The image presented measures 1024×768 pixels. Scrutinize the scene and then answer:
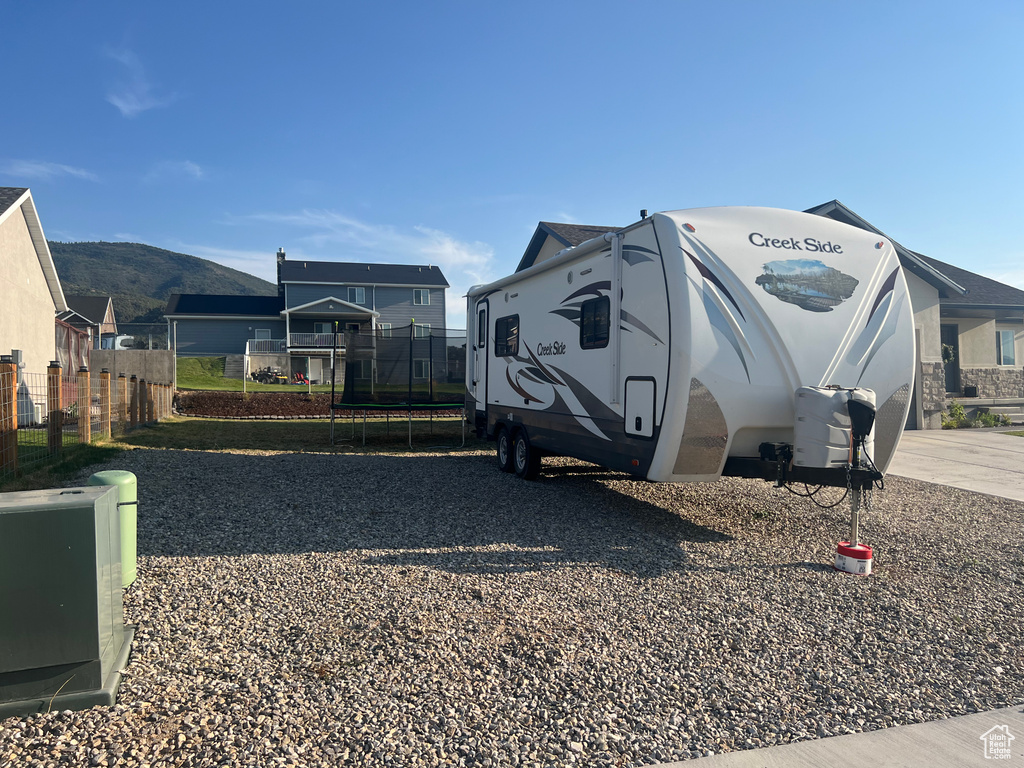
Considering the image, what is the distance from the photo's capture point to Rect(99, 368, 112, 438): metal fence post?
12438mm

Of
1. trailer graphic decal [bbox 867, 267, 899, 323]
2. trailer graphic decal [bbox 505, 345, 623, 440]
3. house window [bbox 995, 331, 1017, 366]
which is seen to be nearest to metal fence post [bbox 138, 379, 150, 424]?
trailer graphic decal [bbox 505, 345, 623, 440]

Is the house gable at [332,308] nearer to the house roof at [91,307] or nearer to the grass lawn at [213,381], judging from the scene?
the grass lawn at [213,381]

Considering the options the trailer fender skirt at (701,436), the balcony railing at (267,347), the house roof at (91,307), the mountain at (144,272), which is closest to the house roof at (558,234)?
the trailer fender skirt at (701,436)

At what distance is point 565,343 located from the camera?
26.0ft

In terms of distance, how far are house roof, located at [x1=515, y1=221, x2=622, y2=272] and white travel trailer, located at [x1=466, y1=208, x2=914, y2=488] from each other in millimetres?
11108

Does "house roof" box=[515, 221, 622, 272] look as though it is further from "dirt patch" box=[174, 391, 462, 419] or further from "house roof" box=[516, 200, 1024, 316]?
"dirt patch" box=[174, 391, 462, 419]

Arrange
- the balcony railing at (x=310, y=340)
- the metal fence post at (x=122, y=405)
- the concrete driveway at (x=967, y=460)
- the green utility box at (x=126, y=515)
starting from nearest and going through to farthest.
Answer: the green utility box at (x=126, y=515), the concrete driveway at (x=967, y=460), the metal fence post at (x=122, y=405), the balcony railing at (x=310, y=340)

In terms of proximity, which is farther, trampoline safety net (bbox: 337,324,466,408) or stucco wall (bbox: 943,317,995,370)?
stucco wall (bbox: 943,317,995,370)

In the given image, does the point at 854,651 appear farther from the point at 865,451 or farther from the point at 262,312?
the point at 262,312

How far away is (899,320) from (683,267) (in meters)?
2.18

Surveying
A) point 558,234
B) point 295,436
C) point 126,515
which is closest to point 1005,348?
point 558,234

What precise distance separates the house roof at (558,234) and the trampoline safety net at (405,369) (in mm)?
4966

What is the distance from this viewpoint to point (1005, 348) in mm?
19969

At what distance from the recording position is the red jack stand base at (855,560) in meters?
5.25
